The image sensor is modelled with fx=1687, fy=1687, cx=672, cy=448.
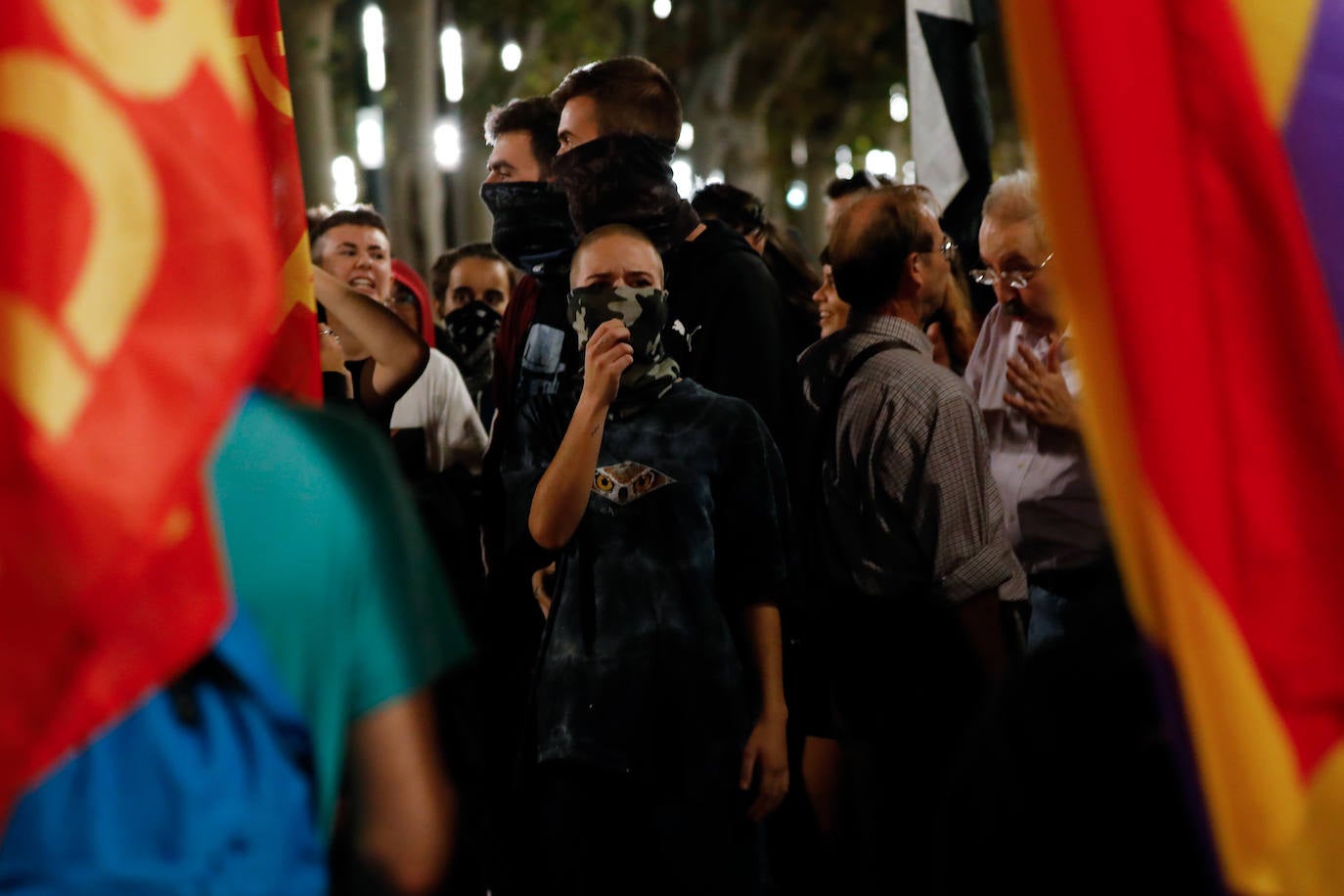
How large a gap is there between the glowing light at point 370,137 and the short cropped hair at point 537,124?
37.7ft

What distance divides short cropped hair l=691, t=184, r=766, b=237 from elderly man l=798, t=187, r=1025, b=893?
243cm

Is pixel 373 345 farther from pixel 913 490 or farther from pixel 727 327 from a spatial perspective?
pixel 913 490

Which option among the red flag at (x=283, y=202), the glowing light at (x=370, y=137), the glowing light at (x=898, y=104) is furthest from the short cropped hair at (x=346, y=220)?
the glowing light at (x=898, y=104)

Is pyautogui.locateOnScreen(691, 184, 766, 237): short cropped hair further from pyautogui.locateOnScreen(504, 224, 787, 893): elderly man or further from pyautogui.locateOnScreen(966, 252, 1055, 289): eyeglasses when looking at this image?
pyautogui.locateOnScreen(504, 224, 787, 893): elderly man

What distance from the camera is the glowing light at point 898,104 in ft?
123

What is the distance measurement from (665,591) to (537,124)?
1826mm

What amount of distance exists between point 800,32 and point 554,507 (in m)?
30.2

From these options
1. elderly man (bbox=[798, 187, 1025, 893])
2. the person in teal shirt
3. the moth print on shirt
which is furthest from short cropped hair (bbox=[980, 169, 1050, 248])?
the person in teal shirt

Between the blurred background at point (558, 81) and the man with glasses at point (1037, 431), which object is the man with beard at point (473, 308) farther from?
the man with glasses at point (1037, 431)

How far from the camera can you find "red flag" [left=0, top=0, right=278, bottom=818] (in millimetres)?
1654

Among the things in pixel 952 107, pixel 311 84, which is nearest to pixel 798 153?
pixel 311 84

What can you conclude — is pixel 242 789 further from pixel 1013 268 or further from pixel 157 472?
pixel 1013 268

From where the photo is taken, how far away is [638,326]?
369 centimetres

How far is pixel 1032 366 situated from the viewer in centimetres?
423
